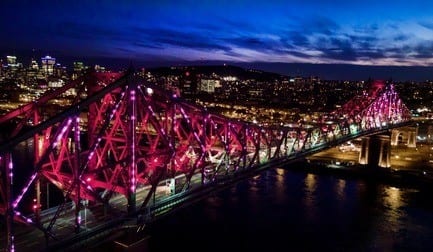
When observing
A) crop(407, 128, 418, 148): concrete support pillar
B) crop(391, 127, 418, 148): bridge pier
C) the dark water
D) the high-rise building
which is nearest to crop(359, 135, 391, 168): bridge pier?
the dark water

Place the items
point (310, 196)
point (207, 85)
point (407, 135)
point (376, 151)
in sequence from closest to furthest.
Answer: point (310, 196) → point (376, 151) → point (407, 135) → point (207, 85)

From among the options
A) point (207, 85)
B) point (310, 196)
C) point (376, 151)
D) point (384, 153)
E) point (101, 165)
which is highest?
point (101, 165)

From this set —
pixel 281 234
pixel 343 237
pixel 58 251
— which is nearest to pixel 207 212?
pixel 281 234

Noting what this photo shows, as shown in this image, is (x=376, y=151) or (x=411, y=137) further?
(x=411, y=137)

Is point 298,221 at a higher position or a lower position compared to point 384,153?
lower

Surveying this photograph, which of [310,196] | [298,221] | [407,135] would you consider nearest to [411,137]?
[407,135]

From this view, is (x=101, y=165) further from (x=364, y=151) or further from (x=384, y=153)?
(x=364, y=151)

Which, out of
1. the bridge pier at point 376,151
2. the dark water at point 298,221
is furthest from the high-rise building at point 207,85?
the dark water at point 298,221
